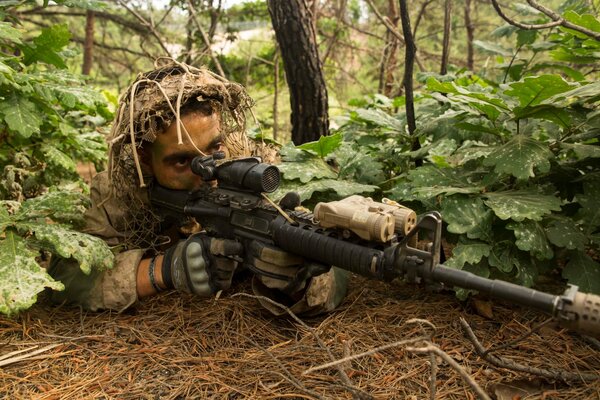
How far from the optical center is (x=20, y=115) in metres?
2.50

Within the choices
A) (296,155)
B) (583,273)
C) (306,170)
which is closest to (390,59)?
(296,155)

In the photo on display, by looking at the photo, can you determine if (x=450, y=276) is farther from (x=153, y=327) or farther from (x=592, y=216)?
(x=153, y=327)

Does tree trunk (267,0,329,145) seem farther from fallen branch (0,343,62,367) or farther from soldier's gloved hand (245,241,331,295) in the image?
fallen branch (0,343,62,367)

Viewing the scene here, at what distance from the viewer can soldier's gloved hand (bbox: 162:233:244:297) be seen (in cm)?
228

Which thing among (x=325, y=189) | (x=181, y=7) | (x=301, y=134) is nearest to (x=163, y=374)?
(x=325, y=189)

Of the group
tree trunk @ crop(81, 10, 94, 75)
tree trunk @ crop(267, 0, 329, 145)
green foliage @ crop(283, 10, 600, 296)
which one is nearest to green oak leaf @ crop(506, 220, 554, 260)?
green foliage @ crop(283, 10, 600, 296)

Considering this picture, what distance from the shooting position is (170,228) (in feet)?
9.29

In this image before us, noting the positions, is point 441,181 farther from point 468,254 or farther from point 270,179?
point 270,179

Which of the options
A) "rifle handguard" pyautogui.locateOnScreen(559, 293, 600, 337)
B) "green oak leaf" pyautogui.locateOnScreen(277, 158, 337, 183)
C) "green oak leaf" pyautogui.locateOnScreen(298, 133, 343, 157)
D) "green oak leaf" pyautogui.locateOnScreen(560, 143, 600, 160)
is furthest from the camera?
"green oak leaf" pyautogui.locateOnScreen(298, 133, 343, 157)

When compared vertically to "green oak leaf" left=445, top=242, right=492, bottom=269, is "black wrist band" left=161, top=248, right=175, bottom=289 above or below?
below

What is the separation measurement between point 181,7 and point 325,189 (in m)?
4.40

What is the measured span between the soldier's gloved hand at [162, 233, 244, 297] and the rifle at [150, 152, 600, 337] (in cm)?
8

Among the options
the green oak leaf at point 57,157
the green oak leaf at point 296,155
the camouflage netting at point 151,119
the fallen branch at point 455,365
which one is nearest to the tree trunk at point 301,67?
the green oak leaf at point 296,155

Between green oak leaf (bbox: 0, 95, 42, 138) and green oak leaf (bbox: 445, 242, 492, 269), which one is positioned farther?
green oak leaf (bbox: 0, 95, 42, 138)
